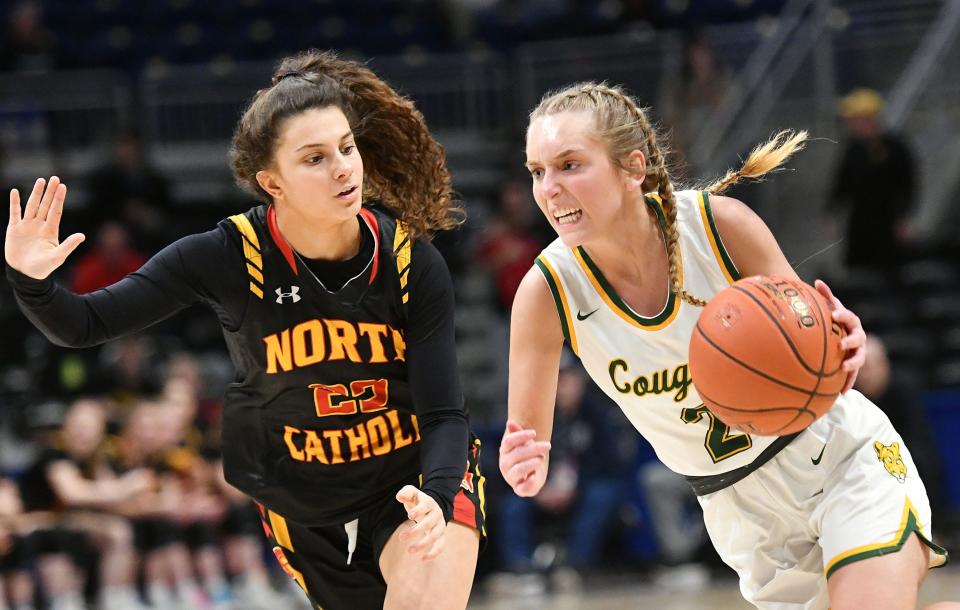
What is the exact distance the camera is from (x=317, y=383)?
3.75 m

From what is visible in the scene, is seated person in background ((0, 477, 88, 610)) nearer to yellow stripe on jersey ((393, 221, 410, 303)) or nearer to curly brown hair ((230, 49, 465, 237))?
curly brown hair ((230, 49, 465, 237))

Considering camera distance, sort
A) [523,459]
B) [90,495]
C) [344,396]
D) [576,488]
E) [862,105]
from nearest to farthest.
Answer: [523,459] < [344,396] < [90,495] < [576,488] < [862,105]

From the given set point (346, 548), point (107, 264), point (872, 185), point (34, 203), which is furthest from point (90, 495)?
point (872, 185)

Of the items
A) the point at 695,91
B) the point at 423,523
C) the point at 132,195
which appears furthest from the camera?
the point at 695,91

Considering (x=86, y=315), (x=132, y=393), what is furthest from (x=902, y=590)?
(x=132, y=393)

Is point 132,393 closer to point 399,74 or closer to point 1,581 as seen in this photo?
point 1,581

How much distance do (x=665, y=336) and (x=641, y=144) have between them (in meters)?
0.55

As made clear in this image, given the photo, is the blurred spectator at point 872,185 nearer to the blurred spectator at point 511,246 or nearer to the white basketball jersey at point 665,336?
the blurred spectator at point 511,246

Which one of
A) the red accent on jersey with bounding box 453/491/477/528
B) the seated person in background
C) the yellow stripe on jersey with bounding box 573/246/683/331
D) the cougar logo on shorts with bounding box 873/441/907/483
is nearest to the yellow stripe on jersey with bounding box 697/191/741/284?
the yellow stripe on jersey with bounding box 573/246/683/331

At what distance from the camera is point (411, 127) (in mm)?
4027

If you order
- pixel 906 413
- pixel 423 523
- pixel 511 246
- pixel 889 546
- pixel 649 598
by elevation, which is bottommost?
pixel 649 598

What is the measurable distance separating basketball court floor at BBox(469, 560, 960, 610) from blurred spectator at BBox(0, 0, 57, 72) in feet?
21.2

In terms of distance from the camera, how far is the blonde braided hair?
12.0ft

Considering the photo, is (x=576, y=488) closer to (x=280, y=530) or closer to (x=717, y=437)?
(x=280, y=530)
